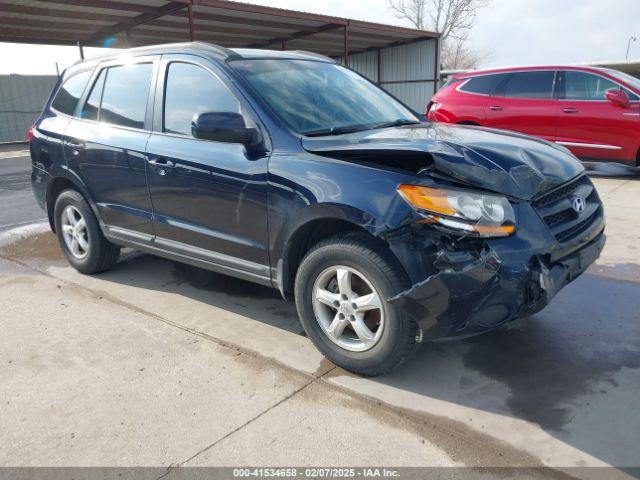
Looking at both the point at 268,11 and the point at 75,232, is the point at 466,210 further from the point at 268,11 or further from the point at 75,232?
the point at 268,11

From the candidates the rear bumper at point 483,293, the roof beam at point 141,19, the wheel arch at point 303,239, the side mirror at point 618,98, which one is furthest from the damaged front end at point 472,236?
the roof beam at point 141,19

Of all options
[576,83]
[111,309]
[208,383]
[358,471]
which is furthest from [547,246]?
[576,83]

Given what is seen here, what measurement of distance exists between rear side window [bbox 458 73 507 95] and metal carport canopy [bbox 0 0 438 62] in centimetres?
634

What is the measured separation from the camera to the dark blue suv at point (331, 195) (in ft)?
8.44

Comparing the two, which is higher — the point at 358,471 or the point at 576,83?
the point at 576,83

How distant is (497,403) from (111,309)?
2821mm

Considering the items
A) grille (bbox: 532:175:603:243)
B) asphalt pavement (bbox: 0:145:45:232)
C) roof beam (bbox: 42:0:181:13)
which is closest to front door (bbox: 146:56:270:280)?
grille (bbox: 532:175:603:243)

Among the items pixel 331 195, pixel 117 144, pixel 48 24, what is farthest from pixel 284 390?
pixel 48 24

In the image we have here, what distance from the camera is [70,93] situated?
4.78 m

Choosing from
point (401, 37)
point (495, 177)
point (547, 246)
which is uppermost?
point (401, 37)

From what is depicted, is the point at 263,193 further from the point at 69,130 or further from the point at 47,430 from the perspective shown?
the point at 69,130

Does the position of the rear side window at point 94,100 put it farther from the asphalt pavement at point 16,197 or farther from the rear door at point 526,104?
the rear door at point 526,104

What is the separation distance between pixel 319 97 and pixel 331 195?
3.56ft

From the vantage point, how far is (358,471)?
2.29 meters
